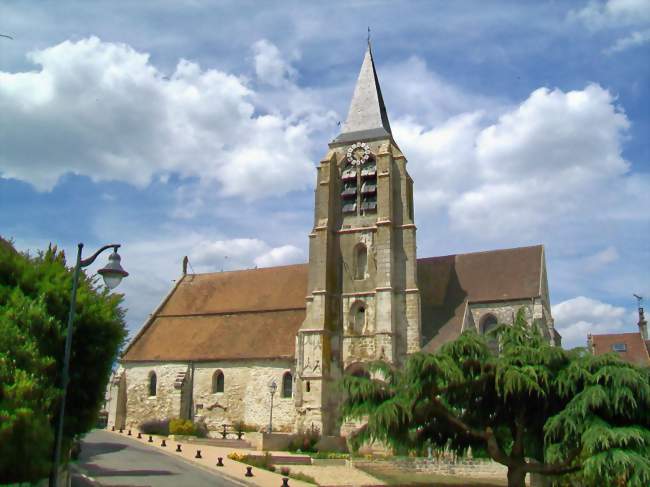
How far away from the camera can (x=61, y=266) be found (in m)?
12.7

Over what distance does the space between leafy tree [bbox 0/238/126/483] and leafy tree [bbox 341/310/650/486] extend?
6.69 m

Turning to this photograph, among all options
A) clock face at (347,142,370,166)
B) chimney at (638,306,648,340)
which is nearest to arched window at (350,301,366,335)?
clock face at (347,142,370,166)

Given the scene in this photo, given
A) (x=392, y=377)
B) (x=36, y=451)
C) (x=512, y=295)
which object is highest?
(x=512, y=295)

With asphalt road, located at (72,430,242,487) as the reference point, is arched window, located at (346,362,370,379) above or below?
above

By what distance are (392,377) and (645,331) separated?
38.7m

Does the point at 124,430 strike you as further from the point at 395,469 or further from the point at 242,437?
the point at 395,469

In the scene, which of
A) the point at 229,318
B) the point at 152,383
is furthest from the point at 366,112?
the point at 152,383

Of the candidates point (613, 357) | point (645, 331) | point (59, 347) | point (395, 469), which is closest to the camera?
point (59, 347)

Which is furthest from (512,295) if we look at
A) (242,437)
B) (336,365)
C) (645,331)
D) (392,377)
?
(645,331)

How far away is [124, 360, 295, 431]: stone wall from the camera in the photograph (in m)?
32.8

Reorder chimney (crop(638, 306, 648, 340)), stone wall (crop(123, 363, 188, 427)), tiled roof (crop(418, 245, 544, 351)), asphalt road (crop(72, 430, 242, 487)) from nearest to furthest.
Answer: asphalt road (crop(72, 430, 242, 487)), tiled roof (crop(418, 245, 544, 351)), stone wall (crop(123, 363, 188, 427)), chimney (crop(638, 306, 648, 340))

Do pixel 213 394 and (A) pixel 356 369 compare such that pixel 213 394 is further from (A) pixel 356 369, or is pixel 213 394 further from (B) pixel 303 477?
(B) pixel 303 477

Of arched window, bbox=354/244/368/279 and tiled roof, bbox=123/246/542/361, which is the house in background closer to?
tiled roof, bbox=123/246/542/361

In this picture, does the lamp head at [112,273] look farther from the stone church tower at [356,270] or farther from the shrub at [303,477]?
the stone church tower at [356,270]
